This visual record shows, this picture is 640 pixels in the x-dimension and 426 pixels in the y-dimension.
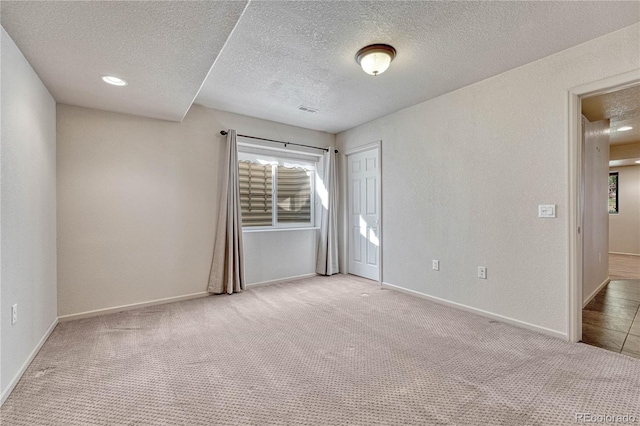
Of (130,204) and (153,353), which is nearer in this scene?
(153,353)

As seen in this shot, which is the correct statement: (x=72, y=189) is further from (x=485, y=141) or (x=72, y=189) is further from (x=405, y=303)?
(x=485, y=141)

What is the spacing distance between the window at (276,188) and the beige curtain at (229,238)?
326 mm

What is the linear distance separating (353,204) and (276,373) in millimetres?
3338

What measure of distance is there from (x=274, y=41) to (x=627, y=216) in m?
Answer: 8.83

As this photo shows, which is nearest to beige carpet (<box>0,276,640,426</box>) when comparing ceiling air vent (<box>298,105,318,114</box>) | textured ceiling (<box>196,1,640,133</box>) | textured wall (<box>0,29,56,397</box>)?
textured wall (<box>0,29,56,397</box>)

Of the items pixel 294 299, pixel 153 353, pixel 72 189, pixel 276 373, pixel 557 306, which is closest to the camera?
pixel 276 373

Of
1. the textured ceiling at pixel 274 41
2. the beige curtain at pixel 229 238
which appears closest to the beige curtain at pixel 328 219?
the beige curtain at pixel 229 238

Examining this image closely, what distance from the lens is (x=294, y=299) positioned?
360cm

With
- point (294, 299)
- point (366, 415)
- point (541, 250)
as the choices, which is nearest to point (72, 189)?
point (294, 299)

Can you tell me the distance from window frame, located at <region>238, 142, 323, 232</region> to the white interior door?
2.00 feet

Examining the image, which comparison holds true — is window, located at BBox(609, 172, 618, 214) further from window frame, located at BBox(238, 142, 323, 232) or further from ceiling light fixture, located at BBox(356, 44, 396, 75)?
ceiling light fixture, located at BBox(356, 44, 396, 75)

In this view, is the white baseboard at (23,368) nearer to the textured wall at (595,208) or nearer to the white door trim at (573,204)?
the white door trim at (573,204)

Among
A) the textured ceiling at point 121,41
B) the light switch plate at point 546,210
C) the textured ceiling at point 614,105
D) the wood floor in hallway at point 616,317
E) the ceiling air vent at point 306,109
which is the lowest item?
the wood floor in hallway at point 616,317

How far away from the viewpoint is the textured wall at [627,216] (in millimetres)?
6488
